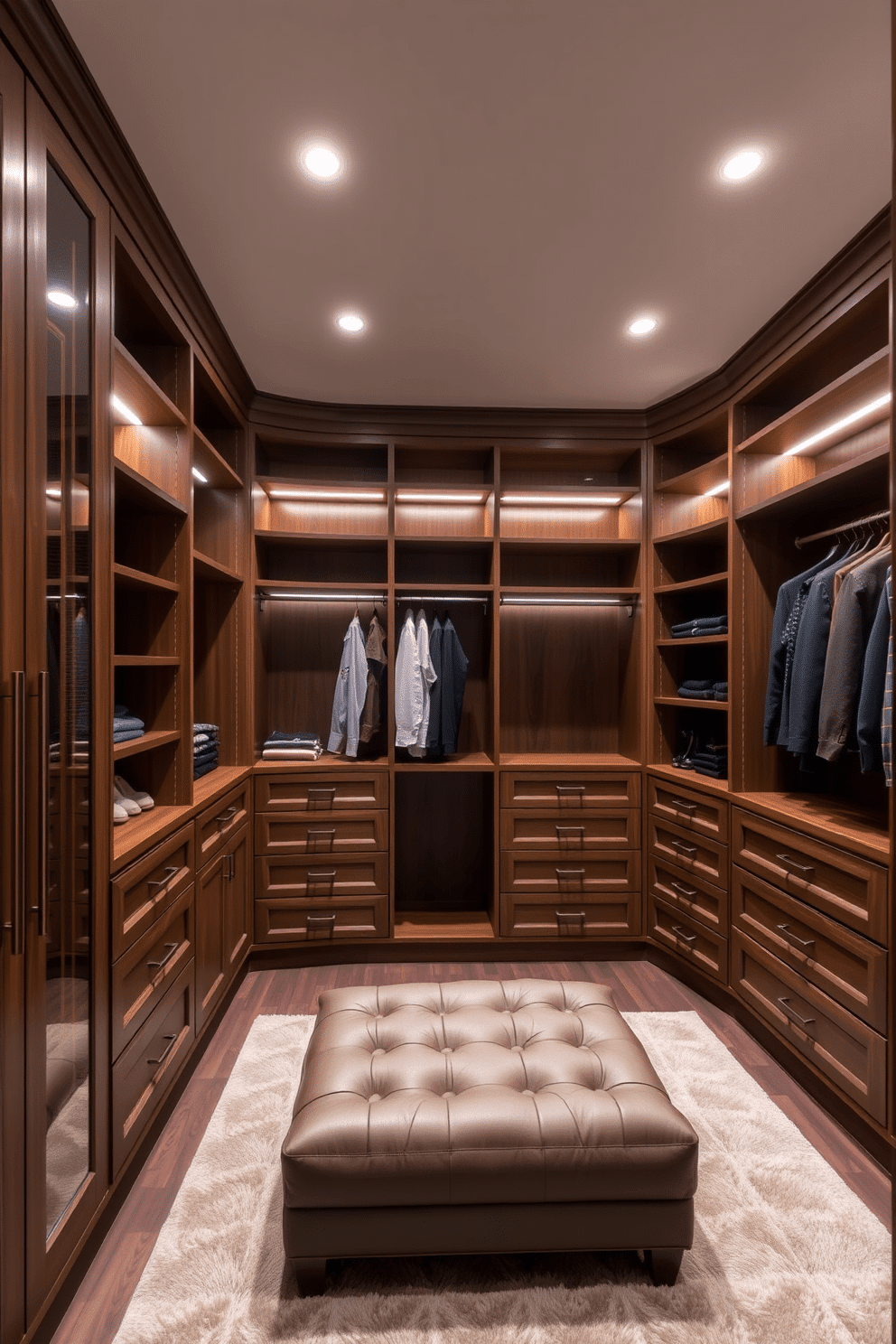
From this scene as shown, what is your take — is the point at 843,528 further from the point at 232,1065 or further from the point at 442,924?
the point at 232,1065

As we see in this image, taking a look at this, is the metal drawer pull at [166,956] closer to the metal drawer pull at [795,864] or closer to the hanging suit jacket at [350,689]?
the hanging suit jacket at [350,689]

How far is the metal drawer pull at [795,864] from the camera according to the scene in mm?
2287

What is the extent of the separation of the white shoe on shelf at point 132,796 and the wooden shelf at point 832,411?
8.66ft

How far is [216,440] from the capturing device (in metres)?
3.28

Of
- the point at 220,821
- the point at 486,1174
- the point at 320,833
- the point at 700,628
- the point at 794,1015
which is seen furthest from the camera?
the point at 320,833

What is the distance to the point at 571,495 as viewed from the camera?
11.7 feet

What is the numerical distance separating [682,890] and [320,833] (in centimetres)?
170

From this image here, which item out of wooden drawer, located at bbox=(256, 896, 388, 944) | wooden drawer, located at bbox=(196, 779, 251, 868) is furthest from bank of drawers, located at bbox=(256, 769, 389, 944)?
wooden drawer, located at bbox=(196, 779, 251, 868)

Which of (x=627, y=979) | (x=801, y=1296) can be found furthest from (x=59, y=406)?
(x=627, y=979)

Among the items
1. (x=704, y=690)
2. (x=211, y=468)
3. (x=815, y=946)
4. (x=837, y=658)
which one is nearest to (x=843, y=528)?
(x=837, y=658)

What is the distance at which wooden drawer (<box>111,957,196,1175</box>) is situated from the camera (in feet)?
5.59

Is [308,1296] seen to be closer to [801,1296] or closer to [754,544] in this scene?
[801,1296]

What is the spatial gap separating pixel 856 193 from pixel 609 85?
834mm

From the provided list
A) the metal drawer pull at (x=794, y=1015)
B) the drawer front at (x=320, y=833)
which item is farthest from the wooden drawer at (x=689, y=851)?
the drawer front at (x=320, y=833)
